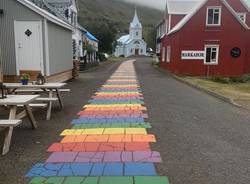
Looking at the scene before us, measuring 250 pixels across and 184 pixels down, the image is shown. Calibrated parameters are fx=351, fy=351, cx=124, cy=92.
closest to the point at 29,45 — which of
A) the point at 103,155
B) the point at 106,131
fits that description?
→ the point at 106,131

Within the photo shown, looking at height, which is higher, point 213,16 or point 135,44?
point 213,16

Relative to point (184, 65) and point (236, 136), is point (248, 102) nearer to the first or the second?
point (236, 136)

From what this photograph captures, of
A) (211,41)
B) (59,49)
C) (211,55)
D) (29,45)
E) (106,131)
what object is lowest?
(106,131)

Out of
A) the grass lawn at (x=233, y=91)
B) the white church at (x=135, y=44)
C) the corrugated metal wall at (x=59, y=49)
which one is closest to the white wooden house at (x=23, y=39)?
the corrugated metal wall at (x=59, y=49)

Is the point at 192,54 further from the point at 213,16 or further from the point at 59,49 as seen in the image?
the point at 59,49

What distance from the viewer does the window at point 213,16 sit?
27.9 m

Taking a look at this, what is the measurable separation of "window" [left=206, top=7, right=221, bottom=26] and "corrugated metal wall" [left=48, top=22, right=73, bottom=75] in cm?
1170

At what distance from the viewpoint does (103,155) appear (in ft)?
20.6

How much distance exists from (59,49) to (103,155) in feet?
46.2

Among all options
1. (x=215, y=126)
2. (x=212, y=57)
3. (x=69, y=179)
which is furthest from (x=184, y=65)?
(x=69, y=179)

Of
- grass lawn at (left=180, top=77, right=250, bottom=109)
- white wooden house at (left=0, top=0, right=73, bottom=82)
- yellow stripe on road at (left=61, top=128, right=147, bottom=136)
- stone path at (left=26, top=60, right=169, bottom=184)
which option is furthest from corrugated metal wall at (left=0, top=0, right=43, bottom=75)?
yellow stripe on road at (left=61, top=128, right=147, bottom=136)

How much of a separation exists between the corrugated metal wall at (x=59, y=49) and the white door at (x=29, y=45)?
0.81 meters

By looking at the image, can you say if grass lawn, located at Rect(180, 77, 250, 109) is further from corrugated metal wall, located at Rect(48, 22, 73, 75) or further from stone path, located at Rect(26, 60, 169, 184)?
corrugated metal wall, located at Rect(48, 22, 73, 75)

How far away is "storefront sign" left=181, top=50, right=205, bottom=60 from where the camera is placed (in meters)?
28.1
